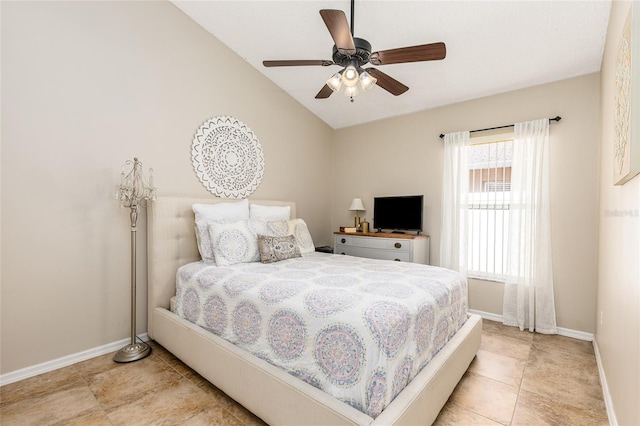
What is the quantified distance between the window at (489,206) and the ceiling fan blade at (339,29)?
2.26m

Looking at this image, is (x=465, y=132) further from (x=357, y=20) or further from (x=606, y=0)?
(x=357, y=20)

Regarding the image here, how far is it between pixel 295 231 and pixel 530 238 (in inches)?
95.6

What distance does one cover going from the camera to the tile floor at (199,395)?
165 cm

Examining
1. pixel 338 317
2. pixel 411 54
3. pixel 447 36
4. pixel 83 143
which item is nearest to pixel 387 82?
pixel 411 54

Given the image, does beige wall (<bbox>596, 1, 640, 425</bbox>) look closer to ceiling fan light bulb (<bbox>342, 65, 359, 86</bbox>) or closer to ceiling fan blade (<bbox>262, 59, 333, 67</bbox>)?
ceiling fan light bulb (<bbox>342, 65, 359, 86</bbox>)

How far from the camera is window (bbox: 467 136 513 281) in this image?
10.4ft

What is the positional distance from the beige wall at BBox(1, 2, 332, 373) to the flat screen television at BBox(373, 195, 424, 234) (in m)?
2.30

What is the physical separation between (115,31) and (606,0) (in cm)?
375

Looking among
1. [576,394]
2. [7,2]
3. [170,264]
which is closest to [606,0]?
[576,394]

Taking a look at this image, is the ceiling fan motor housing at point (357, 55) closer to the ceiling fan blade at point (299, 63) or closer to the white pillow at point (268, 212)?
the ceiling fan blade at point (299, 63)

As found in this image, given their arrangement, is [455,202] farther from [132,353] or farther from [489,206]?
[132,353]

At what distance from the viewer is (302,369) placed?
1.43 metres

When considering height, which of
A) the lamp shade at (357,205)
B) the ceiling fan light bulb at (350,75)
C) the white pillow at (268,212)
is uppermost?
the ceiling fan light bulb at (350,75)

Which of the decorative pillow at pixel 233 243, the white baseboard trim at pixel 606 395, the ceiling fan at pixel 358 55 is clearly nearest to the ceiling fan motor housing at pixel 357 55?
the ceiling fan at pixel 358 55
